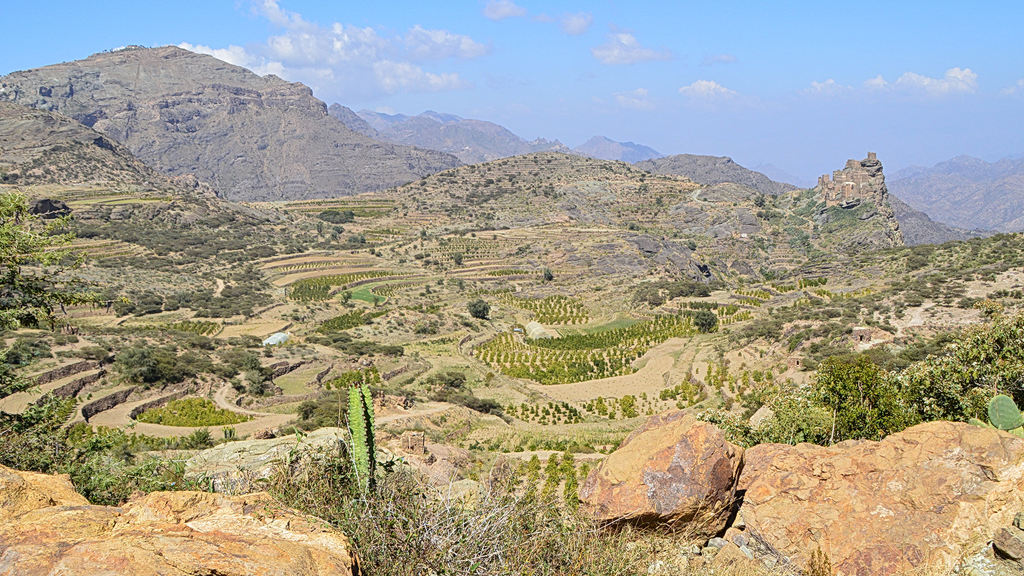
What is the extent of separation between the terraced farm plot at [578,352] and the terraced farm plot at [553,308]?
5570mm

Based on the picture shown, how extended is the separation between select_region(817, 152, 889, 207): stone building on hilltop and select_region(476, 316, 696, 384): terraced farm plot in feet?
201

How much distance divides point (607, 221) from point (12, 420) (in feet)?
327

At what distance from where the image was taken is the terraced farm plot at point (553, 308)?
52.9 meters

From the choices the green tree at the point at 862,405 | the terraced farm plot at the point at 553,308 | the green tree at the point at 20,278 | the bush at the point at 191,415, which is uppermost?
the green tree at the point at 20,278

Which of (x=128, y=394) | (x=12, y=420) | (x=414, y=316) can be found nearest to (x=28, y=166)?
(x=414, y=316)

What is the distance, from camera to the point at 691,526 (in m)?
7.12

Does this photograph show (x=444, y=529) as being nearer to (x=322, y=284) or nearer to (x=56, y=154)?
(x=322, y=284)

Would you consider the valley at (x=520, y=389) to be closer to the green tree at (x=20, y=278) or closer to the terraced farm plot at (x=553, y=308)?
the green tree at (x=20, y=278)

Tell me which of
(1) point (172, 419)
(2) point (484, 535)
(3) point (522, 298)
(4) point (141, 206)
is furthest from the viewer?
(4) point (141, 206)

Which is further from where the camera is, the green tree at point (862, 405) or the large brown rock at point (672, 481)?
the green tree at point (862, 405)

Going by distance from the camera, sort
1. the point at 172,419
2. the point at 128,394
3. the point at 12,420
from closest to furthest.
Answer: the point at 12,420 → the point at 172,419 → the point at 128,394

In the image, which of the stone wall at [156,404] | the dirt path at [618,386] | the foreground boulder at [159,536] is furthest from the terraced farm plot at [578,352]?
the foreground boulder at [159,536]

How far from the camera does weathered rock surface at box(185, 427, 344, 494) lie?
21.1 ft

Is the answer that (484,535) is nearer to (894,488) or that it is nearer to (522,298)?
(894,488)
